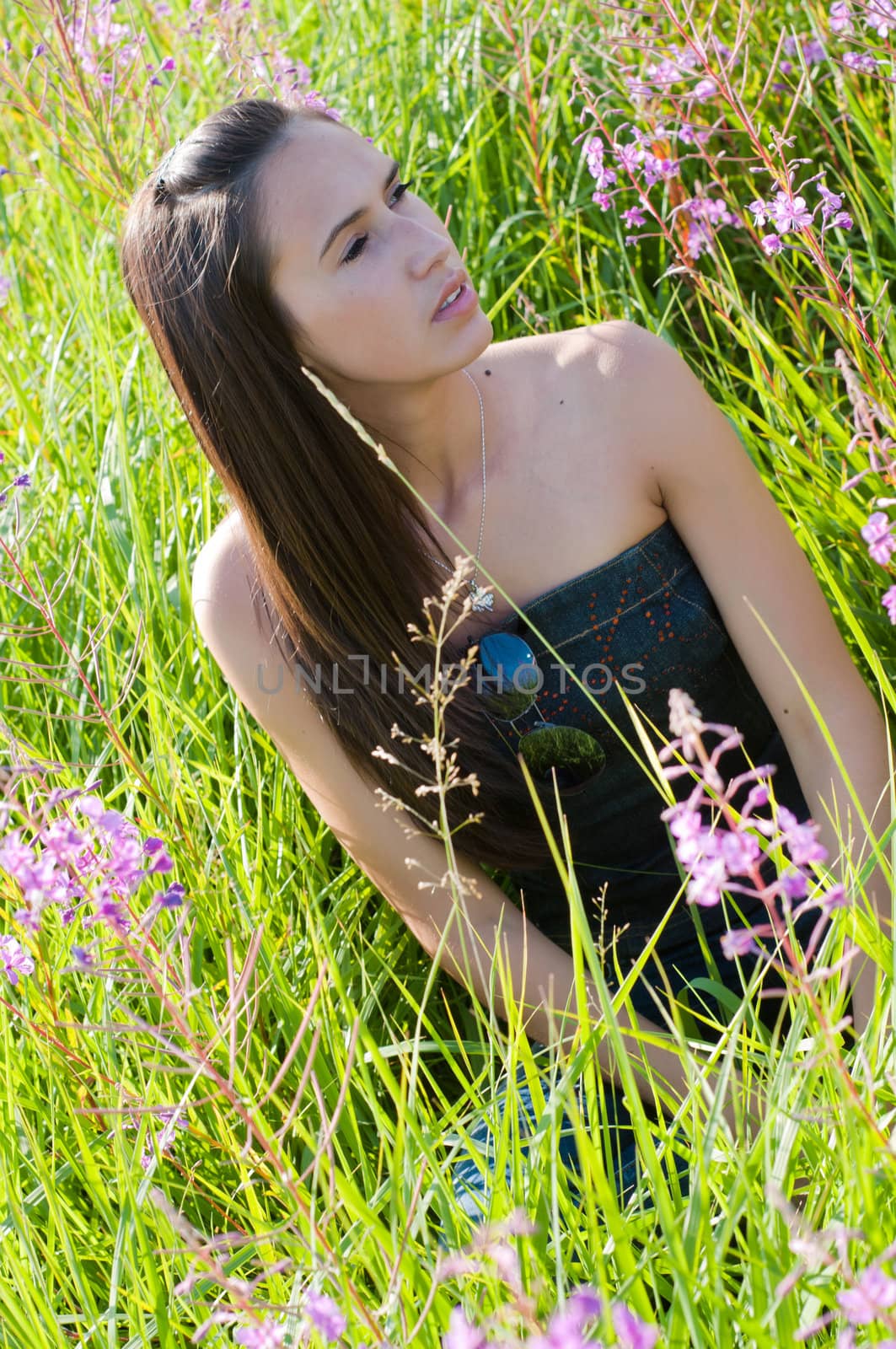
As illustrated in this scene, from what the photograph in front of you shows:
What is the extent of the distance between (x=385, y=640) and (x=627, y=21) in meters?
1.15

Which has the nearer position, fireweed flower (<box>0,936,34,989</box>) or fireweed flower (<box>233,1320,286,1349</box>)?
fireweed flower (<box>233,1320,286,1349</box>)

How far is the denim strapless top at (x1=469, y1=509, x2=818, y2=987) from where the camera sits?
6.97 feet

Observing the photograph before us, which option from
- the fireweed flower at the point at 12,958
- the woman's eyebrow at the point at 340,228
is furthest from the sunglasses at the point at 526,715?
the fireweed flower at the point at 12,958

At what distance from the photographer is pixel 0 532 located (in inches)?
113

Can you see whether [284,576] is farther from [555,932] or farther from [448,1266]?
[448,1266]

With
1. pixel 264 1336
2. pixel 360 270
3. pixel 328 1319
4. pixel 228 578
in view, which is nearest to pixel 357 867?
pixel 228 578

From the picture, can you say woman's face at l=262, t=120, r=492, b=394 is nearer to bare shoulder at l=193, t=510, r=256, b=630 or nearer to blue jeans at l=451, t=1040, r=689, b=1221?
bare shoulder at l=193, t=510, r=256, b=630

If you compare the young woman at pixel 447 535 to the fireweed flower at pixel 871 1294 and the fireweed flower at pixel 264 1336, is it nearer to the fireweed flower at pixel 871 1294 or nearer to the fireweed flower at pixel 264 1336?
the fireweed flower at pixel 264 1336

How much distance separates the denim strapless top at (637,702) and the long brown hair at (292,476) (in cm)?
13

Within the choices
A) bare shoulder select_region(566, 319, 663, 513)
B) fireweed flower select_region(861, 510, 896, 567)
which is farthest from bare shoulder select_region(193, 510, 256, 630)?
fireweed flower select_region(861, 510, 896, 567)

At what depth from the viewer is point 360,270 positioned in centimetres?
190

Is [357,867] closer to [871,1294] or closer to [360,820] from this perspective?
[360,820]

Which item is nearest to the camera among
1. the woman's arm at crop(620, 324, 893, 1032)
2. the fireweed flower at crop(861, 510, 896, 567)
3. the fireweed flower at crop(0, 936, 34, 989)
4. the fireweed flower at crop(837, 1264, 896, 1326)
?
the fireweed flower at crop(837, 1264, 896, 1326)

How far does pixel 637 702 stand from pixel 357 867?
0.55m
